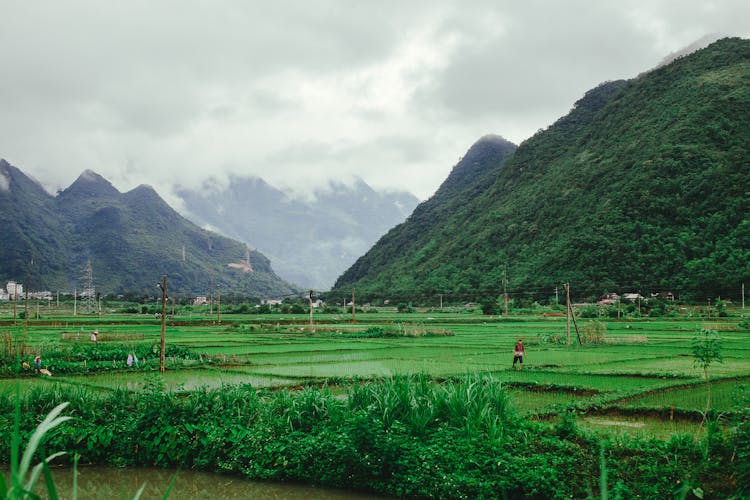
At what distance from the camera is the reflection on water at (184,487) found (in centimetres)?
799

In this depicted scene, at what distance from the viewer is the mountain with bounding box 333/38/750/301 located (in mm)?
57062

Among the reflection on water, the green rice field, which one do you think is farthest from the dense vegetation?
the green rice field

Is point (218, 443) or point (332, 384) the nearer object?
point (218, 443)

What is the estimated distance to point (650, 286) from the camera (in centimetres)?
5584

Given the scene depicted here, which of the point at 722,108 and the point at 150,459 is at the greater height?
the point at 722,108

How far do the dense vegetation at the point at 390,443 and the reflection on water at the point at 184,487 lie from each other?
16 cm

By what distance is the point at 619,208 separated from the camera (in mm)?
66312

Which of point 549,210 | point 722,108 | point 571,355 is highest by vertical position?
point 722,108

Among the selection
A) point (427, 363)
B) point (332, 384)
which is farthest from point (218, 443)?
point (427, 363)

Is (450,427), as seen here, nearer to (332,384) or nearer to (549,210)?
(332,384)

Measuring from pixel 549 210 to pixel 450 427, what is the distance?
2987 inches

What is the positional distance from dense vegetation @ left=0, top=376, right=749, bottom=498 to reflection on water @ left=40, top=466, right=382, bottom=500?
6.4 inches

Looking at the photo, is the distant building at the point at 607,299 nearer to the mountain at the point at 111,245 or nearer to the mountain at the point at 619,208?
the mountain at the point at 619,208

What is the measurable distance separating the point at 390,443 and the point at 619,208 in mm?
64532
